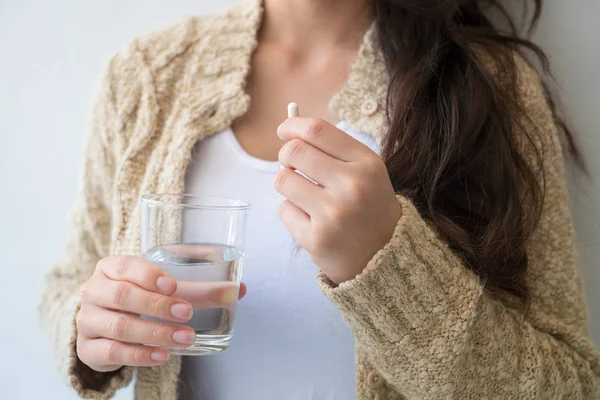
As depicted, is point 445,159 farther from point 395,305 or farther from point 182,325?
point 182,325

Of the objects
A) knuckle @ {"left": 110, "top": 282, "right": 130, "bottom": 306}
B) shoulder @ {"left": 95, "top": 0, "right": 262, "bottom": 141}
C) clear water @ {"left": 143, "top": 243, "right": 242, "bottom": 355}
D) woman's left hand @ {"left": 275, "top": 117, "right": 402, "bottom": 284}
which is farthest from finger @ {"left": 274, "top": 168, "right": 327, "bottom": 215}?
shoulder @ {"left": 95, "top": 0, "right": 262, "bottom": 141}

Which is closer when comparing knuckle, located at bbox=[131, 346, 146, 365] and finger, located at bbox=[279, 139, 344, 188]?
finger, located at bbox=[279, 139, 344, 188]

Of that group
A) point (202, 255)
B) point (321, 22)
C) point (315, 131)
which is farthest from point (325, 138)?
point (321, 22)

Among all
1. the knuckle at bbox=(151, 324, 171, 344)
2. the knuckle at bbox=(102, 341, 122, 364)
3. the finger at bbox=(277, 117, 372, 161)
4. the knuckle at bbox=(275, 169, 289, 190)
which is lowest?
the knuckle at bbox=(102, 341, 122, 364)

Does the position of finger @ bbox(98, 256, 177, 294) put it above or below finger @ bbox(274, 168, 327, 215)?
below

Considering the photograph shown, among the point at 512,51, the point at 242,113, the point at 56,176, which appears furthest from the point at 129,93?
the point at 512,51

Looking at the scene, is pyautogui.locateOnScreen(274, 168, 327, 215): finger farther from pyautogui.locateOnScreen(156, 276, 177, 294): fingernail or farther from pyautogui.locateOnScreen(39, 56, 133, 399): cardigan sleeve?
pyautogui.locateOnScreen(39, 56, 133, 399): cardigan sleeve
